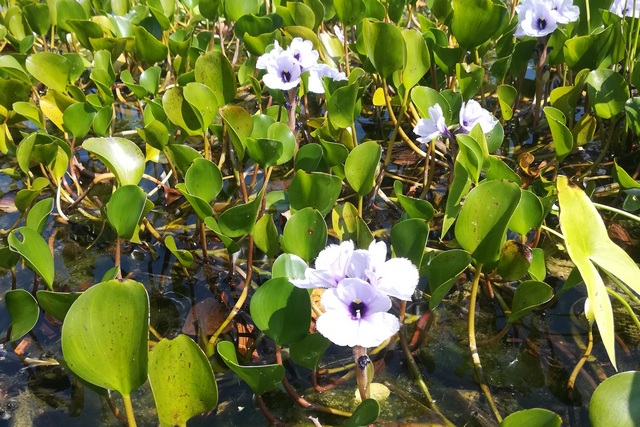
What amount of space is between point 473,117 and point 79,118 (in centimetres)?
116

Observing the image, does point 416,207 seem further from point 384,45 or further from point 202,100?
point 202,100

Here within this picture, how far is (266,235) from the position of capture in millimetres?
1415

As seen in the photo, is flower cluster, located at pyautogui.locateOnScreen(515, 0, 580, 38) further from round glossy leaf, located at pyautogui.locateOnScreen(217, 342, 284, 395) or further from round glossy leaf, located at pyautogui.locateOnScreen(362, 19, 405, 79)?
round glossy leaf, located at pyautogui.locateOnScreen(217, 342, 284, 395)

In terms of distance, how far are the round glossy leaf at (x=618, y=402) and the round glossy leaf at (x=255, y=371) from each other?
0.49m

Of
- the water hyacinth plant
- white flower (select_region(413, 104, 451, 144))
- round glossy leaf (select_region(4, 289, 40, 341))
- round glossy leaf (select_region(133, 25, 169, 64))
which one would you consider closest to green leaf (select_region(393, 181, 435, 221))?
the water hyacinth plant

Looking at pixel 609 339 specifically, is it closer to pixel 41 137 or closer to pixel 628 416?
pixel 628 416

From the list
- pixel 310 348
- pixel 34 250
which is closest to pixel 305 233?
pixel 310 348

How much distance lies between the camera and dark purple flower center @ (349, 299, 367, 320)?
92cm

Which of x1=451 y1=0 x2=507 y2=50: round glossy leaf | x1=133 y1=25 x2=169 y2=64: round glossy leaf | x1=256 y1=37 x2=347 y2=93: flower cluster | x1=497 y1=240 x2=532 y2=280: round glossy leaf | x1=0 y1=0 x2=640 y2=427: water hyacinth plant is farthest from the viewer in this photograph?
x1=133 y1=25 x2=169 y2=64: round glossy leaf

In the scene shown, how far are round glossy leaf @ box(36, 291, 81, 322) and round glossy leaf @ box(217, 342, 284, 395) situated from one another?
0.29 metres

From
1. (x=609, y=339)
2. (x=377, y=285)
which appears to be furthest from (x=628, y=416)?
(x=377, y=285)

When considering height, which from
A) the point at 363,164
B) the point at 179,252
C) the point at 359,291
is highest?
the point at 359,291

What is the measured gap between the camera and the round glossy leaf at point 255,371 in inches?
39.7

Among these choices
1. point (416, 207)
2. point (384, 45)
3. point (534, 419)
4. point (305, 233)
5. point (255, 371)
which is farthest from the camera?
point (384, 45)
